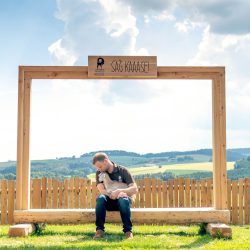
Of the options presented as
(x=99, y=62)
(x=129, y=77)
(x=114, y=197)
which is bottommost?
(x=114, y=197)

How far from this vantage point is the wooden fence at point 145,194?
14000 mm

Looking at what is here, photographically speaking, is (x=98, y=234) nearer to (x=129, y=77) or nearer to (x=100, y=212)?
(x=100, y=212)

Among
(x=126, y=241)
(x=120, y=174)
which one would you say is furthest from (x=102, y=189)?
(x=126, y=241)

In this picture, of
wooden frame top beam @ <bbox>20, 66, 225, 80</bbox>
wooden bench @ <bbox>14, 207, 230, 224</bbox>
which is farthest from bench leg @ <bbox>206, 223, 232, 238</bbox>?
wooden frame top beam @ <bbox>20, 66, 225, 80</bbox>

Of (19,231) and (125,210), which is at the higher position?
(125,210)

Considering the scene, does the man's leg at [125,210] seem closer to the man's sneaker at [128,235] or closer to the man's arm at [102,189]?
the man's sneaker at [128,235]

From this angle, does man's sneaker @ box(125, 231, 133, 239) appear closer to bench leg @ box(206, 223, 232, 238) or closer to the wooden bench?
the wooden bench

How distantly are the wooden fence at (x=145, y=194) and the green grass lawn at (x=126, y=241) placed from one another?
3763 mm

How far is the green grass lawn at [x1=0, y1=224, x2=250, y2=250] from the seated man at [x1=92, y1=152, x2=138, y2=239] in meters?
0.27

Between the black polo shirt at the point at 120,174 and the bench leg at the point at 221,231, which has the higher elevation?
the black polo shirt at the point at 120,174

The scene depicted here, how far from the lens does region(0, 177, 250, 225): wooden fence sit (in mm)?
14000

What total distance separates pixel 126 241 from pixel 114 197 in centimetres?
85

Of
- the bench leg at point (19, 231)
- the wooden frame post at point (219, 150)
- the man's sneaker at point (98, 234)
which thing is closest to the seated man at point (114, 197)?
the man's sneaker at point (98, 234)

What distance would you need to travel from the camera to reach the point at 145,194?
46.5ft
